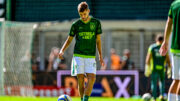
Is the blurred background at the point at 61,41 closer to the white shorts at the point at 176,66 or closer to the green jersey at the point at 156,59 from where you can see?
the green jersey at the point at 156,59

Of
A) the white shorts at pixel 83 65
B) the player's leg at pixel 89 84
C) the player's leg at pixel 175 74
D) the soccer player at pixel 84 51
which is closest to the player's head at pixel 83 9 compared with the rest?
the soccer player at pixel 84 51

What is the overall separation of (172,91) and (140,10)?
18.8 metres

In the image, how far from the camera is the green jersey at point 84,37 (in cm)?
917

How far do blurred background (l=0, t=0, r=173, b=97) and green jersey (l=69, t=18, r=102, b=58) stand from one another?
7046mm

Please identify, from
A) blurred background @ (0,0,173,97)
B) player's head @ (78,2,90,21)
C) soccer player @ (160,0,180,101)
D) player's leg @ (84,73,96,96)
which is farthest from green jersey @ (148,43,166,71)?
soccer player @ (160,0,180,101)

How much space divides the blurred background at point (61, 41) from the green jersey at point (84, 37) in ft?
23.1

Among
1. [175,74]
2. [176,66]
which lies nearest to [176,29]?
[176,66]

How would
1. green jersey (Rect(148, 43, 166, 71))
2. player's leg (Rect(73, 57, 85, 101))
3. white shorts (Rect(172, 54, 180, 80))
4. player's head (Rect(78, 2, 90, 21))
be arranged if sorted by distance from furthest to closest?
green jersey (Rect(148, 43, 166, 71))
player's leg (Rect(73, 57, 85, 101))
player's head (Rect(78, 2, 90, 21))
white shorts (Rect(172, 54, 180, 80))

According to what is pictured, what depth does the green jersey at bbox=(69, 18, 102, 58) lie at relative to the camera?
361 inches

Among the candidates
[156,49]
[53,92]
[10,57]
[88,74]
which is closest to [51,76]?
[53,92]

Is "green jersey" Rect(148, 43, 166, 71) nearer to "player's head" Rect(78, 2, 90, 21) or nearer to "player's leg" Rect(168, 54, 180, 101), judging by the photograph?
"player's head" Rect(78, 2, 90, 21)

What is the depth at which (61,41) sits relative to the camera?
86.9 ft

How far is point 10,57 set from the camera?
1759 centimetres

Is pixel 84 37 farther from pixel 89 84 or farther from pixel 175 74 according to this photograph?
pixel 175 74
